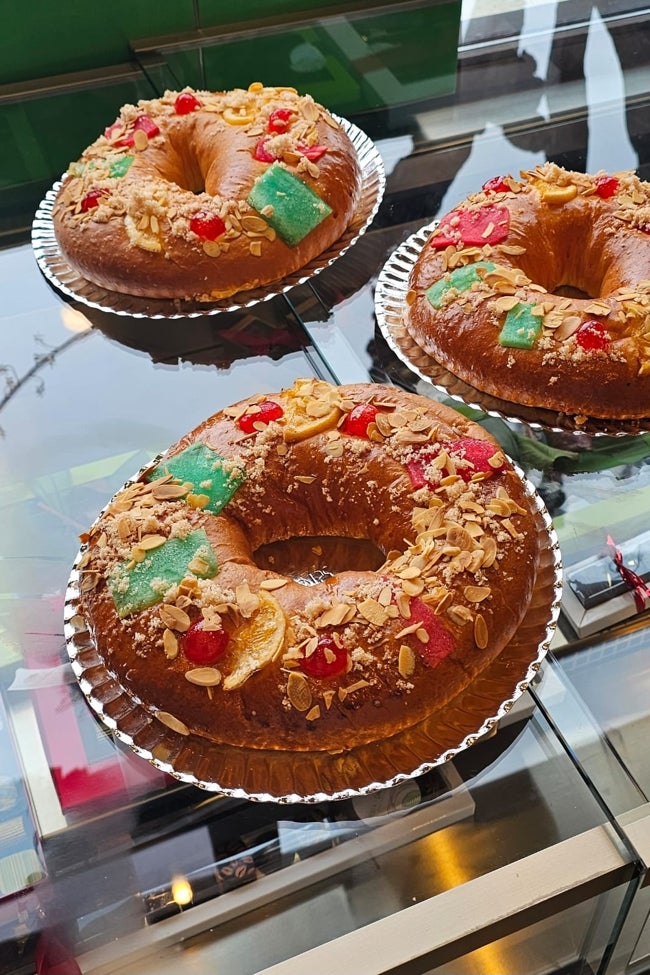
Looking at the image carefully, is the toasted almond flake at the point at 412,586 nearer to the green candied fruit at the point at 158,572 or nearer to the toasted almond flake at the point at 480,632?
the toasted almond flake at the point at 480,632

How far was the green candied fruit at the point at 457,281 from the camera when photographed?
5.27 feet

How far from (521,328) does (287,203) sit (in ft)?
1.63

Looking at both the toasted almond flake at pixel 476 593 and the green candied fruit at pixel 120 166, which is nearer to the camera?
the toasted almond flake at pixel 476 593

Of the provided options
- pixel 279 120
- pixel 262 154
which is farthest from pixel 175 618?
pixel 279 120

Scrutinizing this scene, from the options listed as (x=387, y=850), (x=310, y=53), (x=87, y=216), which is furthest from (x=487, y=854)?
(x=310, y=53)

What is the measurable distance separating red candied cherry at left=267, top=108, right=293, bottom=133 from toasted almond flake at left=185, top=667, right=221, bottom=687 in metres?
1.12

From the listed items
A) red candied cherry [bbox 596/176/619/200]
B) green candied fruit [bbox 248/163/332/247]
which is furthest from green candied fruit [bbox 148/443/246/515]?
red candied cherry [bbox 596/176/619/200]

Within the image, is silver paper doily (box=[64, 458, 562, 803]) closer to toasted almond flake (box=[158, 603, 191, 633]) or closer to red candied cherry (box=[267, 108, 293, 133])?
toasted almond flake (box=[158, 603, 191, 633])

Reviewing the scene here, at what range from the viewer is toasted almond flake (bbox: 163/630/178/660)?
46.4 inches

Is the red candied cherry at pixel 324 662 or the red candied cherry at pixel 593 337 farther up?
the red candied cherry at pixel 593 337

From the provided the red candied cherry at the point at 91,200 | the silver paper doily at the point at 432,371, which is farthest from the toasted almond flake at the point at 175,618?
the red candied cherry at the point at 91,200

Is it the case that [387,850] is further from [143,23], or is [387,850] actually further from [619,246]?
[143,23]

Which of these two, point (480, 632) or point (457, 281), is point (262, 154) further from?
point (480, 632)

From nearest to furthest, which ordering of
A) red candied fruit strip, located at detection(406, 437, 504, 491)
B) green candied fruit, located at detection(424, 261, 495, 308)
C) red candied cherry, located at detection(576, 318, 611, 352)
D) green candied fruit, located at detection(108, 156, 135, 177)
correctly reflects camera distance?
red candied fruit strip, located at detection(406, 437, 504, 491)
red candied cherry, located at detection(576, 318, 611, 352)
green candied fruit, located at detection(424, 261, 495, 308)
green candied fruit, located at detection(108, 156, 135, 177)
